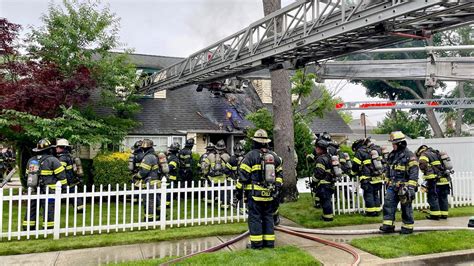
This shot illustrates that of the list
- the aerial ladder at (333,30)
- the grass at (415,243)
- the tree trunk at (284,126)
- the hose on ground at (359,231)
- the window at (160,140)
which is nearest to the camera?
the aerial ladder at (333,30)

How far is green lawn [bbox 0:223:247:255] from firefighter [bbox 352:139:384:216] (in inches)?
123

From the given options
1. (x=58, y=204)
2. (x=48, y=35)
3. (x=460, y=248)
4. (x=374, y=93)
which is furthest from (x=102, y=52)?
(x=374, y=93)

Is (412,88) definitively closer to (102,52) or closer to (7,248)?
(102,52)

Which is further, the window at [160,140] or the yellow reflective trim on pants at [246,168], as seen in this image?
the window at [160,140]

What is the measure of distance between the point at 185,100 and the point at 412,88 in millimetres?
21057

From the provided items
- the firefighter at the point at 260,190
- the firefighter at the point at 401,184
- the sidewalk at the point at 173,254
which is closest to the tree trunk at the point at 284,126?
the firefighter at the point at 401,184

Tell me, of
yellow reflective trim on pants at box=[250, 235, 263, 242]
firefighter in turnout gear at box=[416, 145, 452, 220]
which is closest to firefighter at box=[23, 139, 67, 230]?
yellow reflective trim on pants at box=[250, 235, 263, 242]

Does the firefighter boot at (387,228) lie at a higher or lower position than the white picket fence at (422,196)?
lower

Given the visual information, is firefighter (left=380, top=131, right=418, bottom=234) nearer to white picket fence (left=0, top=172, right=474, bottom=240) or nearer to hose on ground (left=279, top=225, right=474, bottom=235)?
hose on ground (left=279, top=225, right=474, bottom=235)

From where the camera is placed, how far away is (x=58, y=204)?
6191 mm

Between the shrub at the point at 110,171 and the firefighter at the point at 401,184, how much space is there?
24.5ft

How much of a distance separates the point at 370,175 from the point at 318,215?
156 centimetres

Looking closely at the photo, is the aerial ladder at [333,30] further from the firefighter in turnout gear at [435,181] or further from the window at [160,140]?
the window at [160,140]

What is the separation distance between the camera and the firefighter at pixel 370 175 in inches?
307
